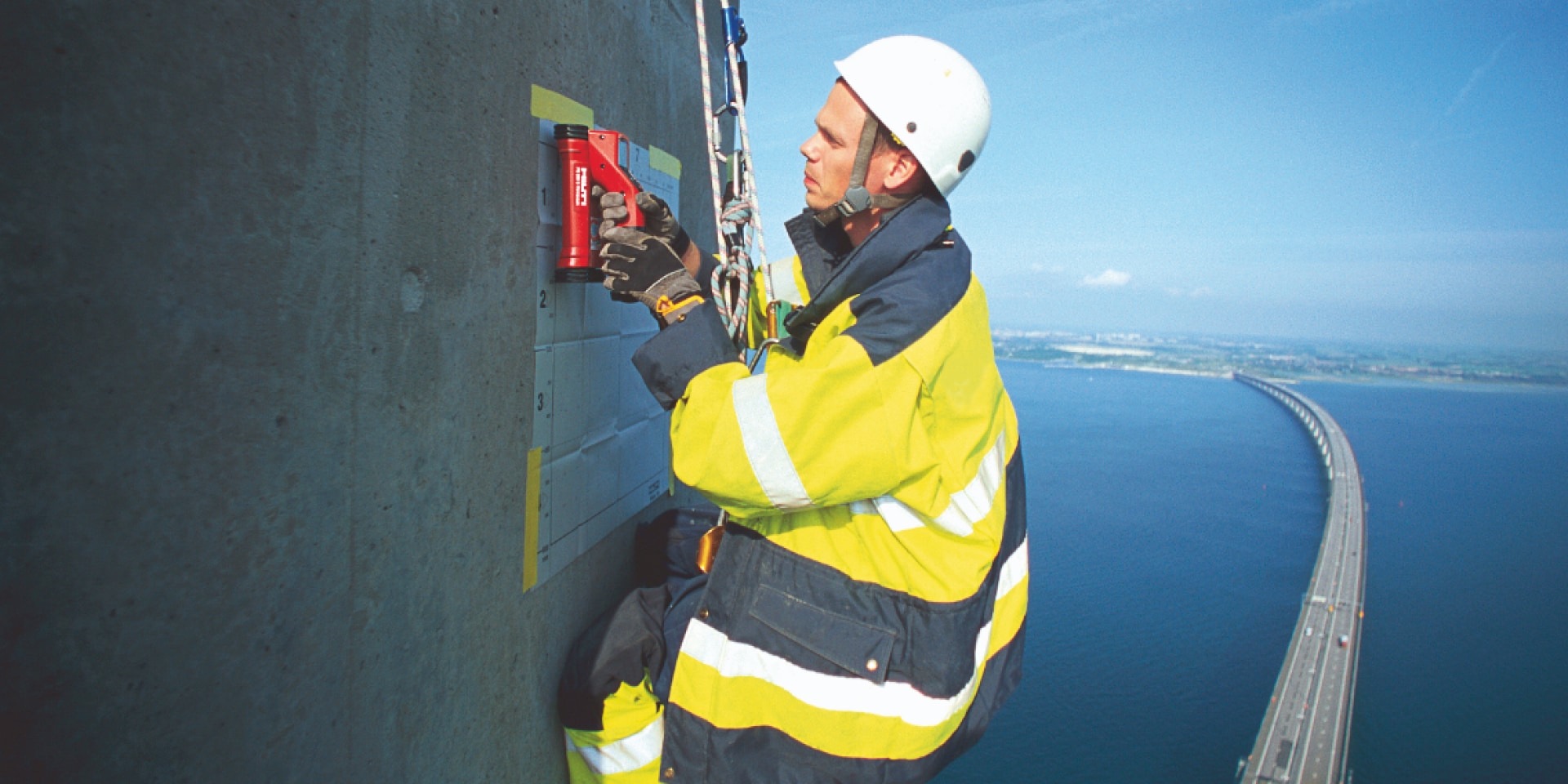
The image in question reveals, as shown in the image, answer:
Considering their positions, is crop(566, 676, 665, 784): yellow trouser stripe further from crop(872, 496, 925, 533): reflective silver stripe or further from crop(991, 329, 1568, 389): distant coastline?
crop(991, 329, 1568, 389): distant coastline

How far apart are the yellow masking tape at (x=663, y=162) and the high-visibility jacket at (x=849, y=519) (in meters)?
0.92

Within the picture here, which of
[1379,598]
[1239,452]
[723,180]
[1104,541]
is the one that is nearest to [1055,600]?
[1104,541]

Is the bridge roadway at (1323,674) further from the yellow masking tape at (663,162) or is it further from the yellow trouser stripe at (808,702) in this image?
the yellow masking tape at (663,162)

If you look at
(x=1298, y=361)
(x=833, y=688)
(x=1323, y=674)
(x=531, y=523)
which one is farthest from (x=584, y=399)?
(x=1298, y=361)

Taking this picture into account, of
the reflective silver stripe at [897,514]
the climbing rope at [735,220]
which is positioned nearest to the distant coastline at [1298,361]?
the climbing rope at [735,220]

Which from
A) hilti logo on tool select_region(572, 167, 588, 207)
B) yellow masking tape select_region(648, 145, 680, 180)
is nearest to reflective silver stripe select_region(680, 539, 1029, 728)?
hilti logo on tool select_region(572, 167, 588, 207)

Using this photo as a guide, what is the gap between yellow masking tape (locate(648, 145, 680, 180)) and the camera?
2357 mm

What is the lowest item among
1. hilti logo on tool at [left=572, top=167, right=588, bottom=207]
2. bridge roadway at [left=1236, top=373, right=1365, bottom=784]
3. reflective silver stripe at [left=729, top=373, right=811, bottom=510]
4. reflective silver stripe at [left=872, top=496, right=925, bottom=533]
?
bridge roadway at [left=1236, top=373, right=1365, bottom=784]

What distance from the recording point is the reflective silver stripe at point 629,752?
187 centimetres

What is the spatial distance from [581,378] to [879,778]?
118 cm

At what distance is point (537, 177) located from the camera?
171cm

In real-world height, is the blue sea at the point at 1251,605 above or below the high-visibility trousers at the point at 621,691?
below

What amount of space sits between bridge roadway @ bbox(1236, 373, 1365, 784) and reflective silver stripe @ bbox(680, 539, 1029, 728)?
29.7 m

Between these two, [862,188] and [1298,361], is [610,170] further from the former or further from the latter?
[1298,361]
